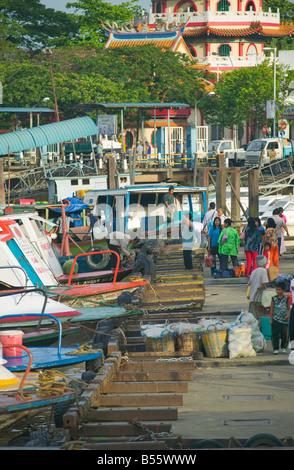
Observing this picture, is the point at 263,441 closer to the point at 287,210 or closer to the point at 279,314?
the point at 279,314

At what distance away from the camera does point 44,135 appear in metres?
36.2

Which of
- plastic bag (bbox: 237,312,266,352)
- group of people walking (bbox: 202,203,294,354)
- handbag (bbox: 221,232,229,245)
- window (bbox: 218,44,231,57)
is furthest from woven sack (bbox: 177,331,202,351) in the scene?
window (bbox: 218,44,231,57)

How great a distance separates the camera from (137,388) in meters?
10.6

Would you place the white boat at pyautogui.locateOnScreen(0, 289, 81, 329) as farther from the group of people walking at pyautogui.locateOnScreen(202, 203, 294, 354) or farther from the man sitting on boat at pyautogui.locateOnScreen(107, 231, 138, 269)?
the man sitting on boat at pyautogui.locateOnScreen(107, 231, 138, 269)

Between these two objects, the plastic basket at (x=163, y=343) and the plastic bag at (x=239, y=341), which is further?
the plastic basket at (x=163, y=343)

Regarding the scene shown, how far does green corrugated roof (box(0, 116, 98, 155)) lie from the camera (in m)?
35.7

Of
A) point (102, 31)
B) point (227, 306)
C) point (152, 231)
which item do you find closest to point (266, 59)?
point (102, 31)

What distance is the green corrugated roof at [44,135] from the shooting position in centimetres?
3569

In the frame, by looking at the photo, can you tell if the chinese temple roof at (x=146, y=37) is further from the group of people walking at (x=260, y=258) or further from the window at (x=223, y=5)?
the group of people walking at (x=260, y=258)

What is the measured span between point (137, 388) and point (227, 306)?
604cm

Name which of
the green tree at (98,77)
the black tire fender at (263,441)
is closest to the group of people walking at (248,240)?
the black tire fender at (263,441)

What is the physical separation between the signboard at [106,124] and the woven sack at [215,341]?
2970cm

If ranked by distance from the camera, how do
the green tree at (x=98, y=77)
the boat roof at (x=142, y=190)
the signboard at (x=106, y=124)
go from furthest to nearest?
1. the green tree at (x=98, y=77)
2. the signboard at (x=106, y=124)
3. the boat roof at (x=142, y=190)

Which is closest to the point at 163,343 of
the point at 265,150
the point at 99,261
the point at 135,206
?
the point at 99,261
